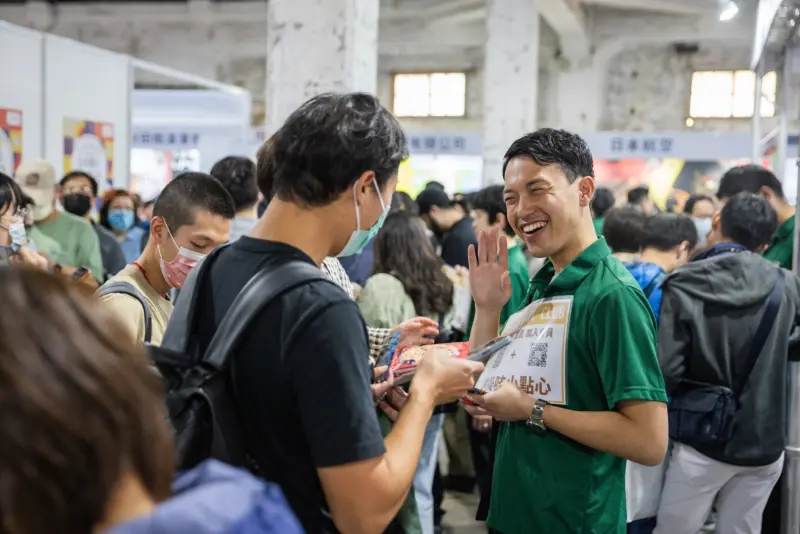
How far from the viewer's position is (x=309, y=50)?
4.61 m

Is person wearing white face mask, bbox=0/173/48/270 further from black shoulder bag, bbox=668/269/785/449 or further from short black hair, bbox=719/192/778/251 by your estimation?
short black hair, bbox=719/192/778/251

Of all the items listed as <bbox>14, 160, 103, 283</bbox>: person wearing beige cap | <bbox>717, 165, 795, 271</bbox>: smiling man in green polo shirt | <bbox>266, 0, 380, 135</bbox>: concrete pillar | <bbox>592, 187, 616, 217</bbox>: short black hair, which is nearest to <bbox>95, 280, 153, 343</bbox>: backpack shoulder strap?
<bbox>266, 0, 380, 135</bbox>: concrete pillar

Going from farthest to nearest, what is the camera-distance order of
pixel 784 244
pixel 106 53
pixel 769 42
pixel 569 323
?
pixel 106 53 < pixel 769 42 < pixel 784 244 < pixel 569 323

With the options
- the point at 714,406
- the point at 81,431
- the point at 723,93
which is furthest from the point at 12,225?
the point at 723,93

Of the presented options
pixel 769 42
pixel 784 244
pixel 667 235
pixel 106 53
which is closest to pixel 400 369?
pixel 667 235

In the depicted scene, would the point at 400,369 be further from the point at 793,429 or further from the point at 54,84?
the point at 54,84

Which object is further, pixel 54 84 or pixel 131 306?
pixel 54 84

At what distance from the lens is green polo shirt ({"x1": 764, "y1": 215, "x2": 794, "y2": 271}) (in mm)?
4531

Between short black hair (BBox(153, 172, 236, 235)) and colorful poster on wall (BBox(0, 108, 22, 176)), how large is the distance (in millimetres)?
3623

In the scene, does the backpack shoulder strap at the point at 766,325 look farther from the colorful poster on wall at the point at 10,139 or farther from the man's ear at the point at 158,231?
the colorful poster on wall at the point at 10,139

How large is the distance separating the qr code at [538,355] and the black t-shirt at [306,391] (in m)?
0.78

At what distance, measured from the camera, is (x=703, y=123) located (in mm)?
14797

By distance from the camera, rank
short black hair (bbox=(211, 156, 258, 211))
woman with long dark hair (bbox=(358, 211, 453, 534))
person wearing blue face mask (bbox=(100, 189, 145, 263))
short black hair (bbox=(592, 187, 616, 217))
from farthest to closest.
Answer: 1. short black hair (bbox=(592, 187, 616, 217))
2. person wearing blue face mask (bbox=(100, 189, 145, 263))
3. woman with long dark hair (bbox=(358, 211, 453, 534))
4. short black hair (bbox=(211, 156, 258, 211))

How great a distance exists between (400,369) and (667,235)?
8.41 feet
